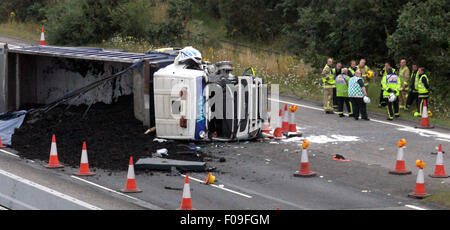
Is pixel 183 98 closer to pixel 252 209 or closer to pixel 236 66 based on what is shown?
pixel 252 209

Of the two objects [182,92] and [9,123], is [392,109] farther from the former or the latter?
[9,123]

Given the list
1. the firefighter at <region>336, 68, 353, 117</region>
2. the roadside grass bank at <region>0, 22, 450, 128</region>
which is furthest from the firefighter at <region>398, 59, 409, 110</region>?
the firefighter at <region>336, 68, 353, 117</region>

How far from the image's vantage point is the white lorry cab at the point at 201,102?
16.4 m

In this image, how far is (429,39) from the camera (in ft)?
73.6

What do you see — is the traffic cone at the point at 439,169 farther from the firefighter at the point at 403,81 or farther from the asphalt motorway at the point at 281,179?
the firefighter at the point at 403,81

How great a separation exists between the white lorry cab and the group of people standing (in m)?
4.41

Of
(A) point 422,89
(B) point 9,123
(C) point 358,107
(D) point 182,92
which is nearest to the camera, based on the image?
(D) point 182,92

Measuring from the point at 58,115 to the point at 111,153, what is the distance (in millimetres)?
3857

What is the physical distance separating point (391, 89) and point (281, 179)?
8.41 m

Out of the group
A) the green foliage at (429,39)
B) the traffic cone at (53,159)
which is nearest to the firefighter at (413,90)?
the green foliage at (429,39)

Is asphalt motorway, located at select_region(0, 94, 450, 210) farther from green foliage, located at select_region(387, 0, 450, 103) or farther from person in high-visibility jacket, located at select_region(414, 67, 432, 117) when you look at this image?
green foliage, located at select_region(387, 0, 450, 103)

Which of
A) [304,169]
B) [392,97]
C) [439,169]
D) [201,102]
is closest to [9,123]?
[201,102]

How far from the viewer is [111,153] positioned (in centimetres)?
1551
